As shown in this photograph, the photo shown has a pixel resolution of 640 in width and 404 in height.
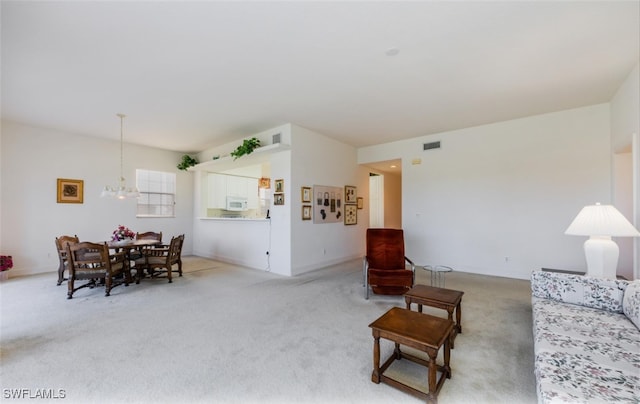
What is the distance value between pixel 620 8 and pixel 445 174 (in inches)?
141

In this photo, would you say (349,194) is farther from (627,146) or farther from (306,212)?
(627,146)

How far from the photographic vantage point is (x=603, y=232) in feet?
8.42

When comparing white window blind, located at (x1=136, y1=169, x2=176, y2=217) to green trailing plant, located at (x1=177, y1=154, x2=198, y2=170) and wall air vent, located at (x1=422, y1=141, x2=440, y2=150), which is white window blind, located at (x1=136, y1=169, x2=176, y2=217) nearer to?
green trailing plant, located at (x1=177, y1=154, x2=198, y2=170)

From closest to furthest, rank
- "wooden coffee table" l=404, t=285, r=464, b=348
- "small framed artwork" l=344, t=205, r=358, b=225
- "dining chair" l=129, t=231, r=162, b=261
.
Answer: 1. "wooden coffee table" l=404, t=285, r=464, b=348
2. "dining chair" l=129, t=231, r=162, b=261
3. "small framed artwork" l=344, t=205, r=358, b=225

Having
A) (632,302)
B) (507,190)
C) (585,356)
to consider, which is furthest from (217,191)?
(632,302)

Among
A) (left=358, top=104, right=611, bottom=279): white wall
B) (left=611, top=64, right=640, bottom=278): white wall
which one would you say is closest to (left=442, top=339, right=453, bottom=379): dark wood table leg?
(left=611, top=64, right=640, bottom=278): white wall

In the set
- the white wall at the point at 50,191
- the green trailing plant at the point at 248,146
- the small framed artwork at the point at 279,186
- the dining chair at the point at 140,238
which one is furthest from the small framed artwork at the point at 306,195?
the white wall at the point at 50,191

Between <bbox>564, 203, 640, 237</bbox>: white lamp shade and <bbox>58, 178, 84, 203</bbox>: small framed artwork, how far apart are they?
8.34m

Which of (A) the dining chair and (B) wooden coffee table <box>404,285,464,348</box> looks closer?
(B) wooden coffee table <box>404,285,464,348</box>

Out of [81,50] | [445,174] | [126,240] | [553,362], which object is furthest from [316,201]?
[553,362]

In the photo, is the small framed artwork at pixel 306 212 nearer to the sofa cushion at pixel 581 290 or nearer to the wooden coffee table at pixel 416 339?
the wooden coffee table at pixel 416 339

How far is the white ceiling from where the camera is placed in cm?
226

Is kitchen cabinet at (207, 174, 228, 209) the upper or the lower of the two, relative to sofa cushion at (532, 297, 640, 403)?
upper

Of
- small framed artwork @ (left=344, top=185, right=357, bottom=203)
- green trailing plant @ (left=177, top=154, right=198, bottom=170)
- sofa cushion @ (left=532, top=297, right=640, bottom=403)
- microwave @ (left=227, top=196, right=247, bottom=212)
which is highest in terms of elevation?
green trailing plant @ (left=177, top=154, right=198, bottom=170)
